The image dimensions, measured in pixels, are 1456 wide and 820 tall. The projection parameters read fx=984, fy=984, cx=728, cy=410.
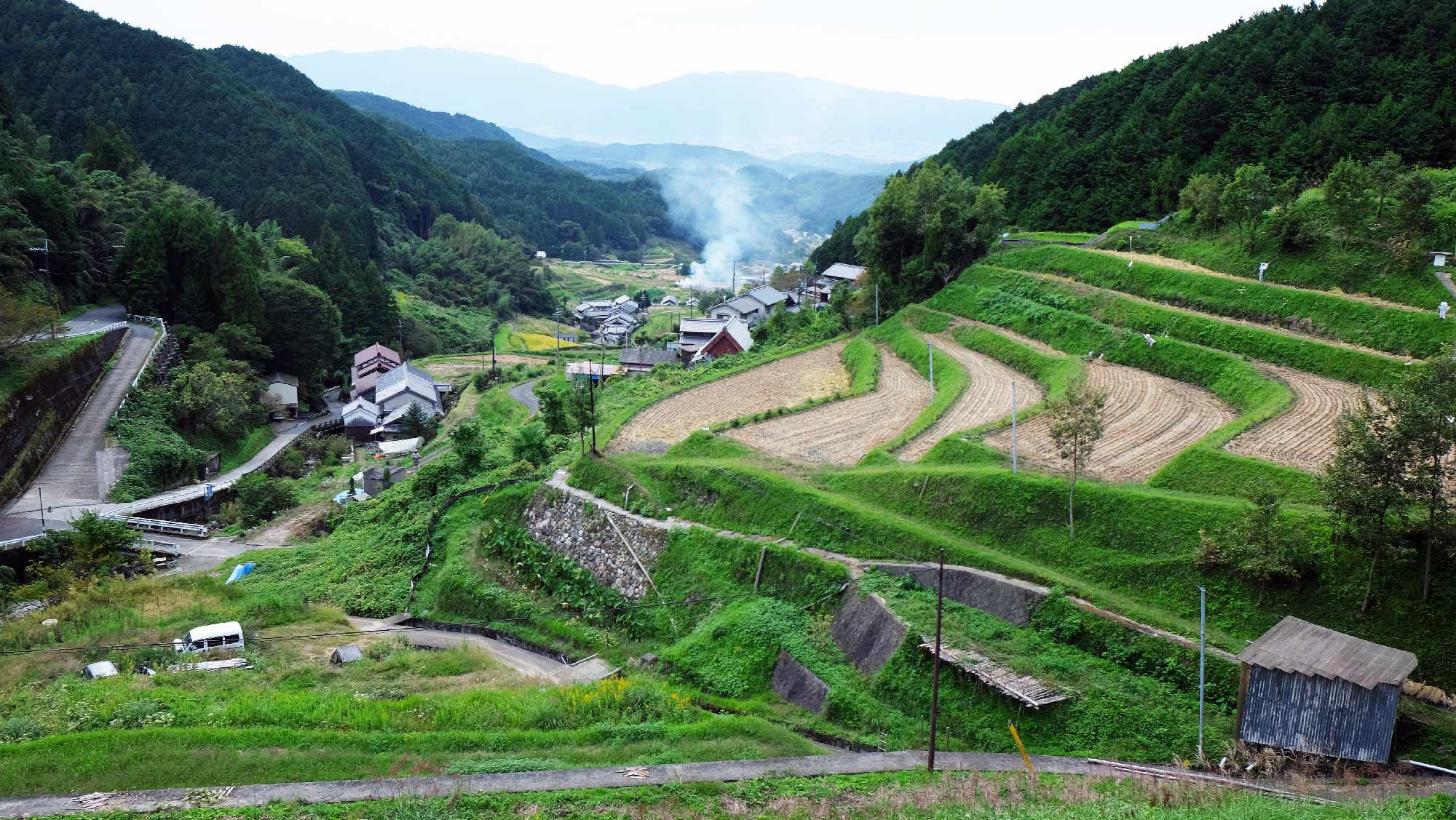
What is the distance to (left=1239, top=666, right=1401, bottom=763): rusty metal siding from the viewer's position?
1236 cm

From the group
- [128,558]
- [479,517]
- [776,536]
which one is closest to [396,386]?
[128,558]

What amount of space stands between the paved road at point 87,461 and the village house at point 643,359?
22058 mm

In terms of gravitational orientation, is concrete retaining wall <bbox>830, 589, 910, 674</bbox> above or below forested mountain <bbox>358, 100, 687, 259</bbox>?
below

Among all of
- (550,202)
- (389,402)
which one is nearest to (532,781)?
(389,402)

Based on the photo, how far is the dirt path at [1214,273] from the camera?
24516mm

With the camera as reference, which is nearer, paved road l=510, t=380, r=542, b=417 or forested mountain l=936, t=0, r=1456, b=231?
forested mountain l=936, t=0, r=1456, b=231

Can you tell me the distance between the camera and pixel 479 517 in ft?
85.2

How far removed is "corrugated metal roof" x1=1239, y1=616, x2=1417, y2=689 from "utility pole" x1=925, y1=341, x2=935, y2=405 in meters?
13.5

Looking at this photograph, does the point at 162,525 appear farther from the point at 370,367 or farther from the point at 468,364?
the point at 468,364

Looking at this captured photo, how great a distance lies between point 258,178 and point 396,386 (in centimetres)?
4238

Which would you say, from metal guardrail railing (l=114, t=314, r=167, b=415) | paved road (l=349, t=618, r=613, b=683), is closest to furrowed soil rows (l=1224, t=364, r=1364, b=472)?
paved road (l=349, t=618, r=613, b=683)

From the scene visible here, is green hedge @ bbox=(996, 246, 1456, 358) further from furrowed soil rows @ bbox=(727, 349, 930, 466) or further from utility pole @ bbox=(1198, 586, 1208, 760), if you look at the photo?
utility pole @ bbox=(1198, 586, 1208, 760)

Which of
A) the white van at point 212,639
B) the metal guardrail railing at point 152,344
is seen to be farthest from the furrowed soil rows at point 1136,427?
the metal guardrail railing at point 152,344

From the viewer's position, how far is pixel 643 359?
5231 centimetres
